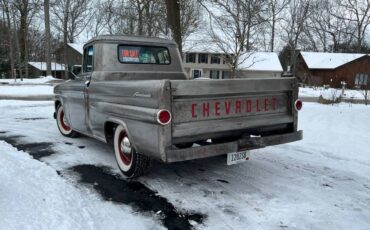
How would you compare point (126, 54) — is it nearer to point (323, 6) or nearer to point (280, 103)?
point (280, 103)

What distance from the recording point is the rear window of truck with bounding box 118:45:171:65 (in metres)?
6.43

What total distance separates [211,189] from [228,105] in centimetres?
113

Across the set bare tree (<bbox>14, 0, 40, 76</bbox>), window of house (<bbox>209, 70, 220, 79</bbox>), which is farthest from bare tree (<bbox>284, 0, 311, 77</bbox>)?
bare tree (<bbox>14, 0, 40, 76</bbox>)

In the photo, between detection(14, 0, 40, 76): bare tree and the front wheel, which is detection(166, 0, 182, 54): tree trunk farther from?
detection(14, 0, 40, 76): bare tree

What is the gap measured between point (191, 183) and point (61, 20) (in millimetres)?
46335

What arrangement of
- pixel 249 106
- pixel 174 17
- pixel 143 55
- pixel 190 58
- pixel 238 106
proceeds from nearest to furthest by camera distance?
pixel 238 106 < pixel 249 106 < pixel 143 55 < pixel 174 17 < pixel 190 58

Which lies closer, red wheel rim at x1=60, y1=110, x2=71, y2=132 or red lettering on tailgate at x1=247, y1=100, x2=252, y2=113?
red lettering on tailgate at x1=247, y1=100, x2=252, y2=113

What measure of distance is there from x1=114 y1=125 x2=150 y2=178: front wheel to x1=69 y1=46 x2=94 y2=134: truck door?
4.03 ft

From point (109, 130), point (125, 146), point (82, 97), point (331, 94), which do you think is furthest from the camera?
point (331, 94)

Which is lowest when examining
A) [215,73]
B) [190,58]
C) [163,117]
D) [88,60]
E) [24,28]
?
[163,117]

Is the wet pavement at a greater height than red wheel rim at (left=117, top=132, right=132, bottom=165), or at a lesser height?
lesser

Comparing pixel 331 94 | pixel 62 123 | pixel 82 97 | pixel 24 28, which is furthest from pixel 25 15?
pixel 82 97

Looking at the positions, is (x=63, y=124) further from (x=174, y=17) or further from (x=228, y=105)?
(x=174, y=17)

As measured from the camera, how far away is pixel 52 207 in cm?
408
